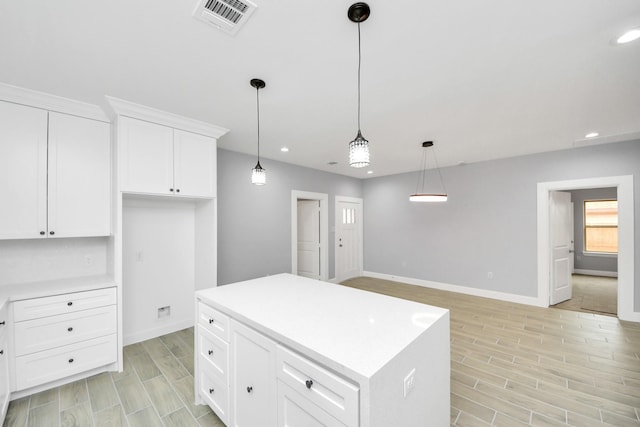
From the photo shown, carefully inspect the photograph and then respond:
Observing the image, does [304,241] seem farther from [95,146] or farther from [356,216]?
[95,146]

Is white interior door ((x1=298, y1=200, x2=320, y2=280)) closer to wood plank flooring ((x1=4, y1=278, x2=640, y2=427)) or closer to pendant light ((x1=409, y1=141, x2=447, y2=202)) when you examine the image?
pendant light ((x1=409, y1=141, x2=447, y2=202))

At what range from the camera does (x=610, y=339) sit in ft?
10.0

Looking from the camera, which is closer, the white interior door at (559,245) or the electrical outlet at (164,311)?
the electrical outlet at (164,311)

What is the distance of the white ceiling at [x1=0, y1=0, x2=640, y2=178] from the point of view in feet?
4.55

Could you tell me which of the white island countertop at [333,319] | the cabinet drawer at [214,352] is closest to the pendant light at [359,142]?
the white island countertop at [333,319]

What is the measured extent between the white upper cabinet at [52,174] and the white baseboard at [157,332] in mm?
1331

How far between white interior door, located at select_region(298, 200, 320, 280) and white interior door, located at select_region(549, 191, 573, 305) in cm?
415

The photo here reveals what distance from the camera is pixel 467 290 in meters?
4.97

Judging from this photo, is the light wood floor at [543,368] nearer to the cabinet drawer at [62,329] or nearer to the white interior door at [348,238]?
the white interior door at [348,238]

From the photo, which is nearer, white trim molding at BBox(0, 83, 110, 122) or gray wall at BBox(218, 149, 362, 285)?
white trim molding at BBox(0, 83, 110, 122)

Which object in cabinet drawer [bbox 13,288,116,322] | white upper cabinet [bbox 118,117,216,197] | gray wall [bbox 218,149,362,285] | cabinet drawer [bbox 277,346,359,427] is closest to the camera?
cabinet drawer [bbox 277,346,359,427]

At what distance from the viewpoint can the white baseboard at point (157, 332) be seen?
3.00 m

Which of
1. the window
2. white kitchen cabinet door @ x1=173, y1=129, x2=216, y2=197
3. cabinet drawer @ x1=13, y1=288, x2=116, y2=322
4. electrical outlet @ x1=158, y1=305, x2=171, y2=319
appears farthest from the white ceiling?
the window

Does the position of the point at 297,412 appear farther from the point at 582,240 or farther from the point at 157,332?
the point at 582,240
